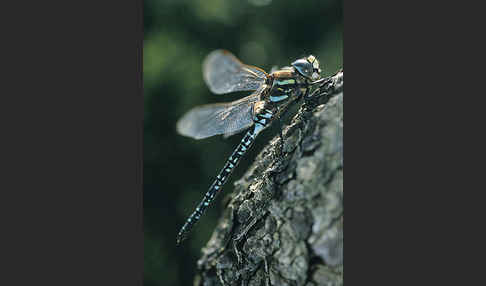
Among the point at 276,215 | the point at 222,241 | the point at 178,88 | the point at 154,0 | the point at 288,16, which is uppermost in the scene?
the point at 154,0

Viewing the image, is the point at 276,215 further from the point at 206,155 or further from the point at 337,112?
the point at 206,155

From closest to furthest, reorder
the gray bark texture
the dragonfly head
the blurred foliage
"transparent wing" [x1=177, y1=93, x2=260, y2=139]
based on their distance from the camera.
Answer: the gray bark texture
the dragonfly head
"transparent wing" [x1=177, y1=93, x2=260, y2=139]
the blurred foliage

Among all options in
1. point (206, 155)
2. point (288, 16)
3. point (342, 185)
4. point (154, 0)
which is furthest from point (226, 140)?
point (342, 185)

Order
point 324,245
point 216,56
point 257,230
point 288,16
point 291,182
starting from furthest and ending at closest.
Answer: point 288,16 < point 216,56 < point 257,230 < point 291,182 < point 324,245

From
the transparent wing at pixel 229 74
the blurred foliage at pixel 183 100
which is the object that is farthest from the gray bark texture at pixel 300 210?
the blurred foliage at pixel 183 100

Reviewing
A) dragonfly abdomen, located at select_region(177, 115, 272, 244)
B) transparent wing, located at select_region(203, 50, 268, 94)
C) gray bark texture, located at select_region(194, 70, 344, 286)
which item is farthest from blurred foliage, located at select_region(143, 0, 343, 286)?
gray bark texture, located at select_region(194, 70, 344, 286)

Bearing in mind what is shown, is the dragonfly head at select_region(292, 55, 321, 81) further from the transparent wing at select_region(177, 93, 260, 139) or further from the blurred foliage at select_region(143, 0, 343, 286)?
the blurred foliage at select_region(143, 0, 343, 286)

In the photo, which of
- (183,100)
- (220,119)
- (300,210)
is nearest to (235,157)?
(220,119)
